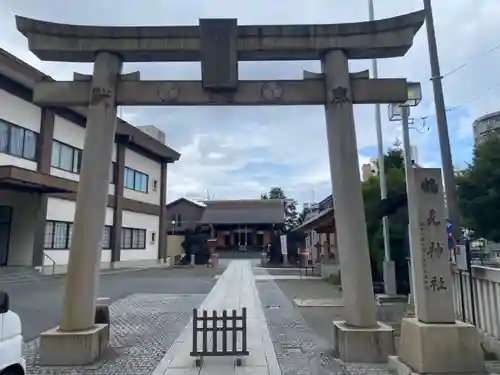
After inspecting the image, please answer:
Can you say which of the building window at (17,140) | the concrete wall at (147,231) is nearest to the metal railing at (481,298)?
the building window at (17,140)

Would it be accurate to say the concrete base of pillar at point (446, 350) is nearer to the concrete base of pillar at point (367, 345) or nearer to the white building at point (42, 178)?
the concrete base of pillar at point (367, 345)

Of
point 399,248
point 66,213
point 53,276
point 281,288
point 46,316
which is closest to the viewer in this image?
point 46,316

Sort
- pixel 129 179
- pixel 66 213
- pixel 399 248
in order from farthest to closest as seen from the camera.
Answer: pixel 129 179, pixel 66 213, pixel 399 248

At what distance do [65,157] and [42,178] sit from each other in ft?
20.9

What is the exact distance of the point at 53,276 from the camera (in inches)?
944

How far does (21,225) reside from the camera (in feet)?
80.1

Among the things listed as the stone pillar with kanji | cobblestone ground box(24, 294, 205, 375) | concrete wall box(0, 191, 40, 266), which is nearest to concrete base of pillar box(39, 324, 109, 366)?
cobblestone ground box(24, 294, 205, 375)

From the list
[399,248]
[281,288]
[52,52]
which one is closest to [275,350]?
[52,52]

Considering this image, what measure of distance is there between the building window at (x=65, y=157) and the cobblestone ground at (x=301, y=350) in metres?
18.5

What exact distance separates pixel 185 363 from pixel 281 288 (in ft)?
42.8

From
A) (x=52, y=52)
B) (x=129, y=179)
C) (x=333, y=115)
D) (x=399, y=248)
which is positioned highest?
(x=129, y=179)

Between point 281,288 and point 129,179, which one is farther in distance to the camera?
point 129,179

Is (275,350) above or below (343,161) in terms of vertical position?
below

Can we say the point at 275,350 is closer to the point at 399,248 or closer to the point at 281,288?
the point at 399,248
